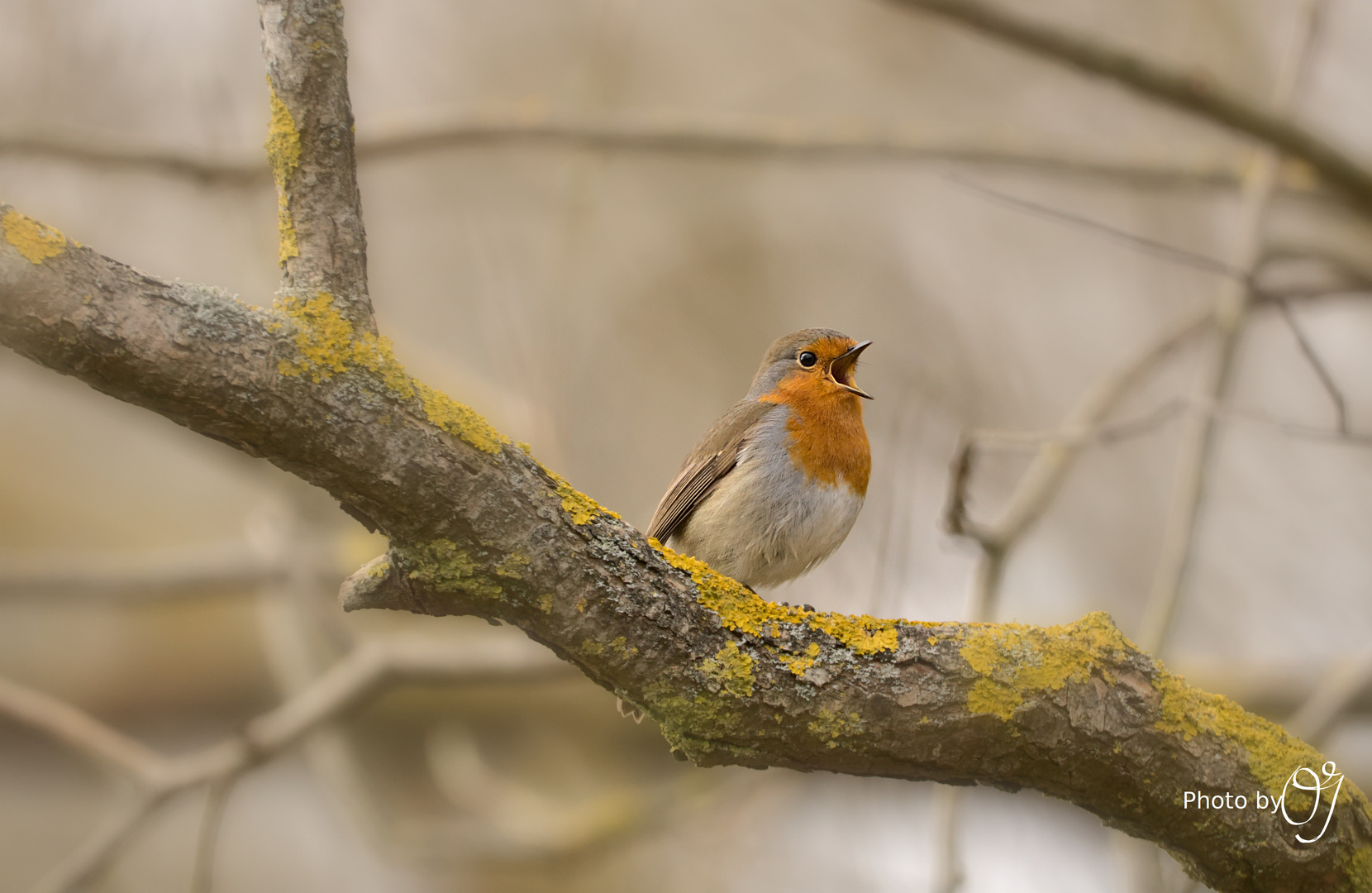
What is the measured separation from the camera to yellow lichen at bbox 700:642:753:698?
8.40 feet

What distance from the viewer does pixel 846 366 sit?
473 cm

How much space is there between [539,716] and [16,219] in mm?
7423

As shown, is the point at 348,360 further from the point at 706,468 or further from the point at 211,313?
the point at 706,468

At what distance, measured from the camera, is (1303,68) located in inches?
223

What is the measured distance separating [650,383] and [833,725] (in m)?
6.95

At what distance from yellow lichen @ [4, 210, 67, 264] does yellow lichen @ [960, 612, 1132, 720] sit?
2247 millimetres

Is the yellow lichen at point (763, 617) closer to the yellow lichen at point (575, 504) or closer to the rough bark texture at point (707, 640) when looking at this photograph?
the rough bark texture at point (707, 640)

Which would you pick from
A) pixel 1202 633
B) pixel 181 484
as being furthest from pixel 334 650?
pixel 1202 633

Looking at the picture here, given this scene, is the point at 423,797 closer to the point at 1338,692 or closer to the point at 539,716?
the point at 539,716

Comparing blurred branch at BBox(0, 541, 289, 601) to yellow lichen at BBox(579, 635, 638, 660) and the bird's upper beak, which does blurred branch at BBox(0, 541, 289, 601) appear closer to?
the bird's upper beak

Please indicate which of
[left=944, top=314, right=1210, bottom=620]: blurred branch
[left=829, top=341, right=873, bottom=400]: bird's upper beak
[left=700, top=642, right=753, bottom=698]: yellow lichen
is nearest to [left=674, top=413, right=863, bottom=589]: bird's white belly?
[left=829, top=341, right=873, bottom=400]: bird's upper beak

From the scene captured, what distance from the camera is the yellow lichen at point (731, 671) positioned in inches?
101

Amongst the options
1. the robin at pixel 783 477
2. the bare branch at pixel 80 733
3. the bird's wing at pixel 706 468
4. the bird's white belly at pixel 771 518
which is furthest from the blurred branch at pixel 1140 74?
the bare branch at pixel 80 733
